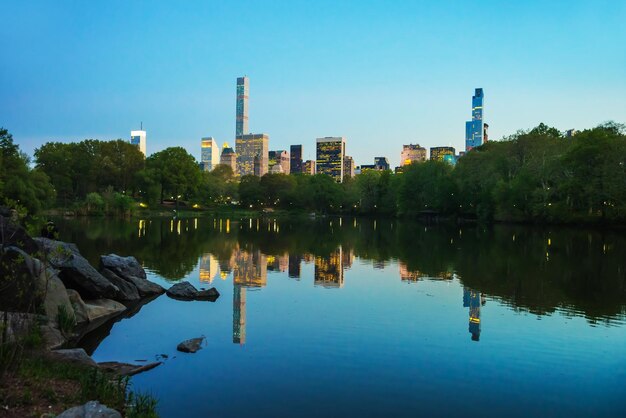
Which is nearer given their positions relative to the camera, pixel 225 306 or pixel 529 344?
pixel 529 344

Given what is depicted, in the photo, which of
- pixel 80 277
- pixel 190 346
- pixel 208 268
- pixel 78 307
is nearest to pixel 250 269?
pixel 208 268

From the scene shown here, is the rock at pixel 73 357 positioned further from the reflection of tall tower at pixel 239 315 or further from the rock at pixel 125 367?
the reflection of tall tower at pixel 239 315

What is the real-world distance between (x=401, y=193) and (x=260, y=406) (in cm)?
11432

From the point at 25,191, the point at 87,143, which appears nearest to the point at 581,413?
the point at 25,191

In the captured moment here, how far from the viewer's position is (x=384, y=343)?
43.1 ft

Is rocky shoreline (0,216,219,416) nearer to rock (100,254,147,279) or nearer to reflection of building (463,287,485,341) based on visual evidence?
rock (100,254,147,279)

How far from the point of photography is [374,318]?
52.4ft

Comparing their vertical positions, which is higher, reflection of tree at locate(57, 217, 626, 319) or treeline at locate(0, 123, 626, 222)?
treeline at locate(0, 123, 626, 222)

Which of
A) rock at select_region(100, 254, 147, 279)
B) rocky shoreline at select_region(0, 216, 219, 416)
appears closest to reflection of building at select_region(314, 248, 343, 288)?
rocky shoreline at select_region(0, 216, 219, 416)

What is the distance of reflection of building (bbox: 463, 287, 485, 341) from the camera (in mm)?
14484

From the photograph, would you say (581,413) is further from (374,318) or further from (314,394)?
(374,318)

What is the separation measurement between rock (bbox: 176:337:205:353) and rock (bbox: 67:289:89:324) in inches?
153

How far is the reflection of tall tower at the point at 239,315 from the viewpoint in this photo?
1362 cm

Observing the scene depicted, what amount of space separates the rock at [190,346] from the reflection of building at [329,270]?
994cm
